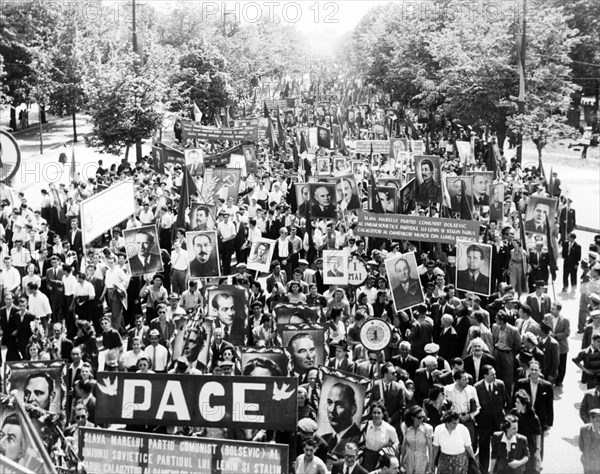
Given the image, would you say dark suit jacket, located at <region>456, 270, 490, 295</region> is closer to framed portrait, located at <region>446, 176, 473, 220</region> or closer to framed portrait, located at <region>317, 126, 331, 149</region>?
framed portrait, located at <region>446, 176, 473, 220</region>

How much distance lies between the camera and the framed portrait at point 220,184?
74.3ft

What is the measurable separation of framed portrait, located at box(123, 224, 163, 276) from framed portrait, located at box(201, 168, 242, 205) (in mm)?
6437

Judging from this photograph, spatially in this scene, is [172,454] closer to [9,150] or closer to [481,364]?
[9,150]

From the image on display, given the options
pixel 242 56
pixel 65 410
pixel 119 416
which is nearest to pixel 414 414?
pixel 119 416

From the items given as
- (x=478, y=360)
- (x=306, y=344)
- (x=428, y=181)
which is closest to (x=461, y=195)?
(x=428, y=181)

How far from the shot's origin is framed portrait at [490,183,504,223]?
21.3 meters

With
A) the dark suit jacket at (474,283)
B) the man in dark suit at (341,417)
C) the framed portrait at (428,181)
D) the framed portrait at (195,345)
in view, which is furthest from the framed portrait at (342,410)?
the framed portrait at (428,181)

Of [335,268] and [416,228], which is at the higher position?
[416,228]

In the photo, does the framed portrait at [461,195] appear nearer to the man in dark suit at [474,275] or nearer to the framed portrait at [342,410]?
the man in dark suit at [474,275]

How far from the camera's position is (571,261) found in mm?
19609

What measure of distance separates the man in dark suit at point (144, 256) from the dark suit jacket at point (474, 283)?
16.0 feet

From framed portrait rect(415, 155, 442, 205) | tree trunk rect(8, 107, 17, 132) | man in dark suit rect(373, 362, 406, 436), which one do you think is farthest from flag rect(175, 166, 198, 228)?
tree trunk rect(8, 107, 17, 132)

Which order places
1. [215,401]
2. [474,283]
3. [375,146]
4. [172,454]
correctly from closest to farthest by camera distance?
[172,454] → [215,401] → [474,283] → [375,146]

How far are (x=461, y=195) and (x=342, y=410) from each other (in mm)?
11315
